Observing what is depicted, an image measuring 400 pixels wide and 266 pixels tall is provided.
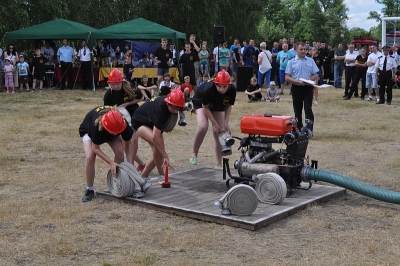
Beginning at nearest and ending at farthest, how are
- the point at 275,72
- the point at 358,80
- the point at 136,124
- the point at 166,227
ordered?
1. the point at 166,227
2. the point at 136,124
3. the point at 358,80
4. the point at 275,72

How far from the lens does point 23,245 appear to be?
5508 millimetres

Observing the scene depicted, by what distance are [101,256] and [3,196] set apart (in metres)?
2.59

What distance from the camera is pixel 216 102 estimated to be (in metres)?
8.27

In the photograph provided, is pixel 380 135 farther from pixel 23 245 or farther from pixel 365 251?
pixel 23 245

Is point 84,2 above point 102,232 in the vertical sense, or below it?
above

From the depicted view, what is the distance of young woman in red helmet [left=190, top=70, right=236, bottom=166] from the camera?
7.95 metres

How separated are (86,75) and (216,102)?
638 inches

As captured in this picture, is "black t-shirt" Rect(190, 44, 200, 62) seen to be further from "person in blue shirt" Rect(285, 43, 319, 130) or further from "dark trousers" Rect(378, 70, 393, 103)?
"person in blue shirt" Rect(285, 43, 319, 130)

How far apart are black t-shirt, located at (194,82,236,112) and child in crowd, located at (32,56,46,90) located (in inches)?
617

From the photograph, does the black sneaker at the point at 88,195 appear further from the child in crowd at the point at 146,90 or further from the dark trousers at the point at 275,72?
the dark trousers at the point at 275,72

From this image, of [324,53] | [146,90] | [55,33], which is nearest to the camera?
[146,90]

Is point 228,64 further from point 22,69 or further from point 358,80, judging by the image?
point 22,69

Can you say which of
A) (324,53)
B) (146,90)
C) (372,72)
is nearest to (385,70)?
(372,72)

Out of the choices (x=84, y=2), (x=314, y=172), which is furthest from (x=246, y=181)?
(x=84, y=2)
